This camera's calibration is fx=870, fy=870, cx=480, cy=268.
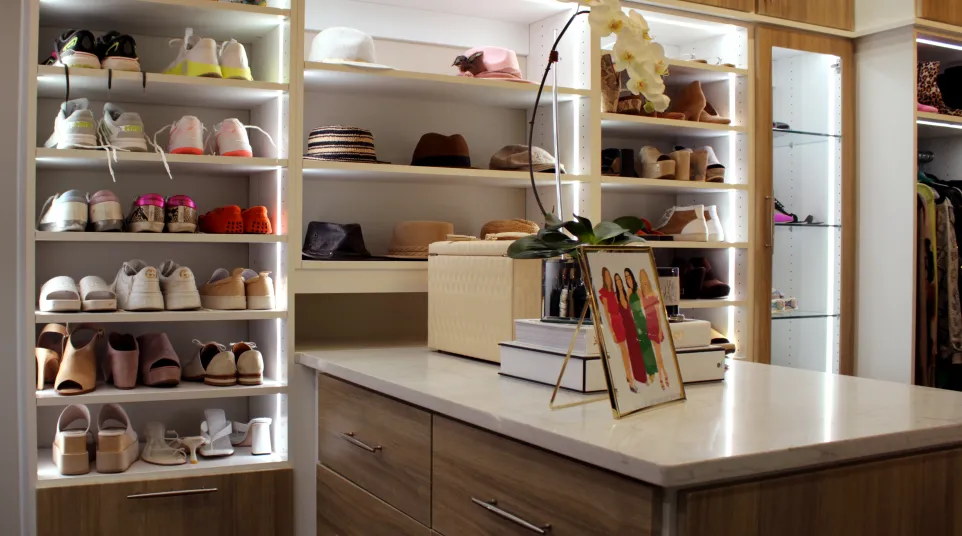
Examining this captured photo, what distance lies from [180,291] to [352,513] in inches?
32.2

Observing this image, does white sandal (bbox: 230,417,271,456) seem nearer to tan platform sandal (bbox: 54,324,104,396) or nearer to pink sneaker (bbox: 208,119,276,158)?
tan platform sandal (bbox: 54,324,104,396)

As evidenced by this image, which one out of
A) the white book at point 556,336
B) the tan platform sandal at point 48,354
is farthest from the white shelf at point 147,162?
the white book at point 556,336

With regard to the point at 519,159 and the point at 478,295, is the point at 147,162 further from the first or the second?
the point at 519,159

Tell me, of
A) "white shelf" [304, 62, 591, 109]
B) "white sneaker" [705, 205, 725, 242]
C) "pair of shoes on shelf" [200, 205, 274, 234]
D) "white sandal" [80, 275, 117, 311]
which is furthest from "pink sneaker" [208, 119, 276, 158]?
"white sneaker" [705, 205, 725, 242]

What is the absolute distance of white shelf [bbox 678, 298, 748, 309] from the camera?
3025 millimetres

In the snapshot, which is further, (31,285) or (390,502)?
(31,285)

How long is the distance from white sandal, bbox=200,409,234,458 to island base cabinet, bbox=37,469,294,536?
0.11 m

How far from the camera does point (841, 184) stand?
3.34m

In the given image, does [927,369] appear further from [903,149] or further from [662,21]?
[662,21]

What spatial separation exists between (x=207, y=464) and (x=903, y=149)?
2.65 m

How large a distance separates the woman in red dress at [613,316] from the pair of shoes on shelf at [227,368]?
1.31 m

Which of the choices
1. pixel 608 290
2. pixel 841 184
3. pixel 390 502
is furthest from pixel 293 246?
pixel 841 184

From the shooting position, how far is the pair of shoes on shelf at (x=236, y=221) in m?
2.42

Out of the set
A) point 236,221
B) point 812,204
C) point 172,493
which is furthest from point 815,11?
point 172,493
